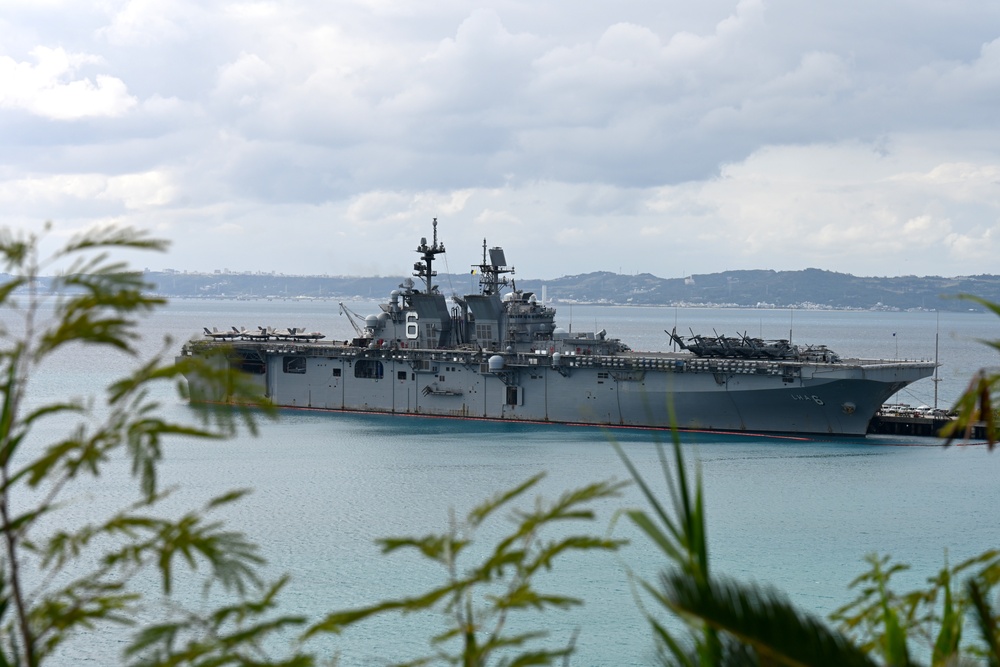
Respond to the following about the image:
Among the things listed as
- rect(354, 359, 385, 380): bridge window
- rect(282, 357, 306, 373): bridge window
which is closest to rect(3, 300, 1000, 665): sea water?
rect(354, 359, 385, 380): bridge window

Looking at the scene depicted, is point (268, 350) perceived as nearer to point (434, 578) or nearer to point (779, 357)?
point (779, 357)

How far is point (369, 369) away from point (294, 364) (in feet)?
15.3

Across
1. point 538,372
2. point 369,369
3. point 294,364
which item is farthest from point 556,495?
point 294,364

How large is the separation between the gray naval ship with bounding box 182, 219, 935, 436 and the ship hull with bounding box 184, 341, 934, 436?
0.05 m

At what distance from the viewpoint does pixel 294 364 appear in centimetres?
5559

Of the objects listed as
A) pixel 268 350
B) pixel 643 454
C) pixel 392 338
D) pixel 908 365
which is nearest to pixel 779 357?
pixel 908 365

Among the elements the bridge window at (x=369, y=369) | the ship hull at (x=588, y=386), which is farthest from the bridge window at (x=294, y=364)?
the bridge window at (x=369, y=369)

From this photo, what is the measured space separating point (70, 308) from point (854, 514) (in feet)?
92.8

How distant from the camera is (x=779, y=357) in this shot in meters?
45.4

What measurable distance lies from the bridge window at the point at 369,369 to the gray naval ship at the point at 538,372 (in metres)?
0.05

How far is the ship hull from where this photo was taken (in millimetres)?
43844

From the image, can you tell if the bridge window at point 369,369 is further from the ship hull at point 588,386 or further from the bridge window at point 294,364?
the bridge window at point 294,364

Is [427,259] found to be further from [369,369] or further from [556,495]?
[556,495]

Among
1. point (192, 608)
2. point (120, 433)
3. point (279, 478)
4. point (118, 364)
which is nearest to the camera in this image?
point (120, 433)
